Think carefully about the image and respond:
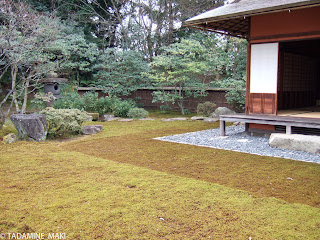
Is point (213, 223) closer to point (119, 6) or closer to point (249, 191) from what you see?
point (249, 191)

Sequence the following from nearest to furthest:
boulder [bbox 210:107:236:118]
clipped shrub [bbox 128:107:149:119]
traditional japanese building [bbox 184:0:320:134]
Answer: traditional japanese building [bbox 184:0:320:134]
boulder [bbox 210:107:236:118]
clipped shrub [bbox 128:107:149:119]

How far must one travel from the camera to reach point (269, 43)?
7.89 metres

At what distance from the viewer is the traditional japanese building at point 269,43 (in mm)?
7031

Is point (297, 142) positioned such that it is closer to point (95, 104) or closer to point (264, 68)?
point (264, 68)

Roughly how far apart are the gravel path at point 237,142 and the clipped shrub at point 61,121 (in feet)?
7.49

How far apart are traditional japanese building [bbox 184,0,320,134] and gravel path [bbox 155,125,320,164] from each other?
471 millimetres

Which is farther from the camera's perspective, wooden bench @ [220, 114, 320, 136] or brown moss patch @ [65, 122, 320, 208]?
wooden bench @ [220, 114, 320, 136]

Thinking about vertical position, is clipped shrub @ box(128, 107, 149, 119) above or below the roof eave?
below

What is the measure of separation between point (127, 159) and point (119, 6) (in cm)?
1491

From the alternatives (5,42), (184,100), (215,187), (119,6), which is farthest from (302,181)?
(119,6)

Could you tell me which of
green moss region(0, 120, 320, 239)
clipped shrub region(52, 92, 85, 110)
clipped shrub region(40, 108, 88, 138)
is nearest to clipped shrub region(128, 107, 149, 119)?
clipped shrub region(52, 92, 85, 110)

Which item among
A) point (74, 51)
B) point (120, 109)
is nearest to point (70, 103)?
point (120, 109)

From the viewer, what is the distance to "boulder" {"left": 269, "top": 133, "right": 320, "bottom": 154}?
6.29m

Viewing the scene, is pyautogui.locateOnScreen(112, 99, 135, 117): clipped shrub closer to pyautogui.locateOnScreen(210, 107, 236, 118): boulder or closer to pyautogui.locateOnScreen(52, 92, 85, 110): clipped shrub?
pyautogui.locateOnScreen(52, 92, 85, 110): clipped shrub
